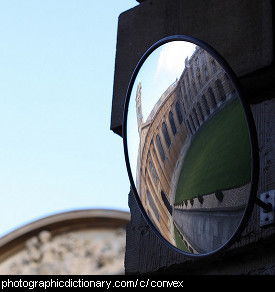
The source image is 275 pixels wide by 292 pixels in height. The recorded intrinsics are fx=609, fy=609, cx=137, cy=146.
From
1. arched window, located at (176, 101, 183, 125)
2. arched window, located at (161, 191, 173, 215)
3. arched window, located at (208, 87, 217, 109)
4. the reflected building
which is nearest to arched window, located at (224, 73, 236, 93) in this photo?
the reflected building

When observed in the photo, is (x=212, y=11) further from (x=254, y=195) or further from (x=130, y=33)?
(x=254, y=195)

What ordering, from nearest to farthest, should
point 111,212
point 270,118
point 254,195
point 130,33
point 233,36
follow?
point 254,195 < point 270,118 < point 233,36 < point 130,33 < point 111,212

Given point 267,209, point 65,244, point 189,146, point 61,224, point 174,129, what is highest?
point 61,224

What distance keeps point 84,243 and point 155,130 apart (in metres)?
6.72

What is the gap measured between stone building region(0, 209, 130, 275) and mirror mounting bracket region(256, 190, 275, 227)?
6.70 m

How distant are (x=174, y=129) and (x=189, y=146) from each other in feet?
0.46

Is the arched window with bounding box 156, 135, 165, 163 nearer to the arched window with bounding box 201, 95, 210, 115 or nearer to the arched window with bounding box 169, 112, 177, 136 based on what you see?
the arched window with bounding box 169, 112, 177, 136

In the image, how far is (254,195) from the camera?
2297mm

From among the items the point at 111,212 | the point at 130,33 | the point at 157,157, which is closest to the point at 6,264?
the point at 111,212

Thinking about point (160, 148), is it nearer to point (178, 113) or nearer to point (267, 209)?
point (178, 113)

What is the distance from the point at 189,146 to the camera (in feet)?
8.86

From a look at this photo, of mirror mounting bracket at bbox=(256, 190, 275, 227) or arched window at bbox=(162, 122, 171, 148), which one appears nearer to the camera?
mirror mounting bracket at bbox=(256, 190, 275, 227)

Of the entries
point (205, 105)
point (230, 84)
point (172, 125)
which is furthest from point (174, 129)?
point (230, 84)

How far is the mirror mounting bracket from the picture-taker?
8.61 ft
